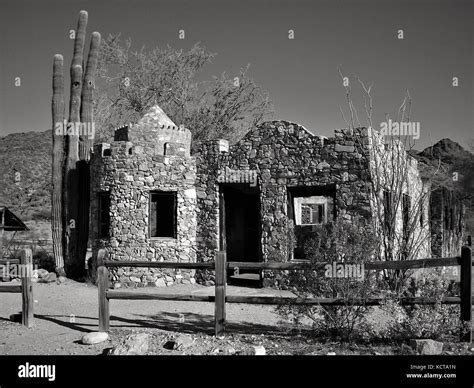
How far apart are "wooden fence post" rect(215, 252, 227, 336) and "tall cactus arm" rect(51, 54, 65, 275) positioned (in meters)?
9.26

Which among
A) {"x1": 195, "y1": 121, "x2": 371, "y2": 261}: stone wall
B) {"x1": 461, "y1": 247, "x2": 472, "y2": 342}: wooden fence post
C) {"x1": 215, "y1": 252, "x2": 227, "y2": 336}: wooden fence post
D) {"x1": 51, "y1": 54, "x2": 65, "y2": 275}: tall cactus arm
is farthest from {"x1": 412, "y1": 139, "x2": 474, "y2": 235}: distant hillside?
{"x1": 51, "y1": 54, "x2": 65, "y2": 275}: tall cactus arm

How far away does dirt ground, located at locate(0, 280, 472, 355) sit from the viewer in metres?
6.34

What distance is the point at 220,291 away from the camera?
22.8 ft

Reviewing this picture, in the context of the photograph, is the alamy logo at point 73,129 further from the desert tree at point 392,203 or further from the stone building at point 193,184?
the desert tree at point 392,203

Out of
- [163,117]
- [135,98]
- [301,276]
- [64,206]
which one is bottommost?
[301,276]

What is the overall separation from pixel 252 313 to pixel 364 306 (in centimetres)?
320

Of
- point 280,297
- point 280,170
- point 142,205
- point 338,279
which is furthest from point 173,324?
point 280,170

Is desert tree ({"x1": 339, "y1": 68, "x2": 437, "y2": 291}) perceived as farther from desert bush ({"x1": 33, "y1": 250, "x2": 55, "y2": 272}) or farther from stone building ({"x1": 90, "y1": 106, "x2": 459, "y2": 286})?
desert bush ({"x1": 33, "y1": 250, "x2": 55, "y2": 272})

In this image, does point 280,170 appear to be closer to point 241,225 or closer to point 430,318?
point 241,225

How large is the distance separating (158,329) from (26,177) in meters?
28.3

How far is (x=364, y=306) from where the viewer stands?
21.4 feet

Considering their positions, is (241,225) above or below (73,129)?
below

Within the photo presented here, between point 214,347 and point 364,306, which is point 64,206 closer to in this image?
point 214,347
